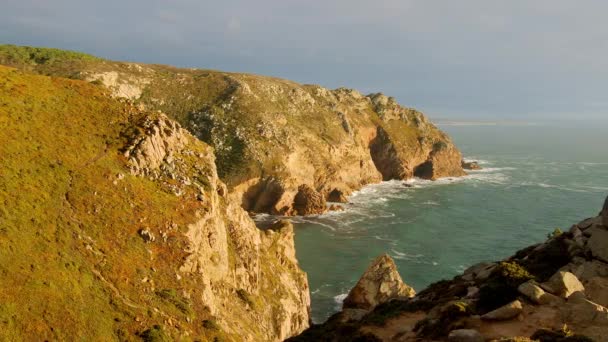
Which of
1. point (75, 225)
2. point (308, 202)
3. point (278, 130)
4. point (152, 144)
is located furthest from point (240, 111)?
point (75, 225)

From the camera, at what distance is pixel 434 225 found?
10788 cm

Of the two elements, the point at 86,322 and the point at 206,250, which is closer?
the point at 86,322

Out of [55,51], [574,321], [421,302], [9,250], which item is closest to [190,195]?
[9,250]

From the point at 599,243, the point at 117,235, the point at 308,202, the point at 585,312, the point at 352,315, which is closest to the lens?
the point at 585,312

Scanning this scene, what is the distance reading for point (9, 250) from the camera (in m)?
32.2

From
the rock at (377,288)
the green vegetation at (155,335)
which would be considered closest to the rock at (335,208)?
the rock at (377,288)

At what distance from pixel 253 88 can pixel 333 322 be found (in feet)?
408

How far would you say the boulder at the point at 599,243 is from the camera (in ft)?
84.0

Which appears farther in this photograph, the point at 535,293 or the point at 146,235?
the point at 146,235

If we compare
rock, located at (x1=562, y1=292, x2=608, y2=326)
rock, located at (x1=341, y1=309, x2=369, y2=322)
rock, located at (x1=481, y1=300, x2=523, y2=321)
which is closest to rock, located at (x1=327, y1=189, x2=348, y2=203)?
rock, located at (x1=341, y1=309, x2=369, y2=322)

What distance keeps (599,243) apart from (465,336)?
1226 cm

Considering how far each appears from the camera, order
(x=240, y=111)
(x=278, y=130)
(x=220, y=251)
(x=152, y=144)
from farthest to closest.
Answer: (x=240, y=111)
(x=278, y=130)
(x=152, y=144)
(x=220, y=251)

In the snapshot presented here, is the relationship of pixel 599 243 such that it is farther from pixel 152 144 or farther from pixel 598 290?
pixel 152 144

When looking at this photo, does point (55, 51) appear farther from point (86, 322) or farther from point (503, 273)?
point (503, 273)
